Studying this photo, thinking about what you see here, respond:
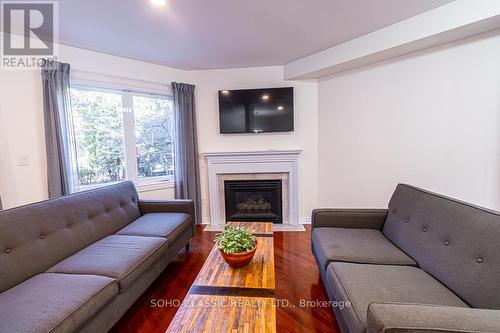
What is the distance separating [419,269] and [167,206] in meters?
2.45

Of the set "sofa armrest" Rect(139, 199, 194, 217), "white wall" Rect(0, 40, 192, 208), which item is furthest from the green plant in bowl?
"white wall" Rect(0, 40, 192, 208)

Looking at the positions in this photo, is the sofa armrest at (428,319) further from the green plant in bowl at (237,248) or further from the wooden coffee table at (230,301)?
the green plant in bowl at (237,248)

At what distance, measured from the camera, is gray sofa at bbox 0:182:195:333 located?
3.89ft

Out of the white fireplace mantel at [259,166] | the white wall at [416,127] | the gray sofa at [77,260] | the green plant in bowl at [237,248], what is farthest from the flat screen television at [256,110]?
the green plant in bowl at [237,248]

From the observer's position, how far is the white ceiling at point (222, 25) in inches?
77.5

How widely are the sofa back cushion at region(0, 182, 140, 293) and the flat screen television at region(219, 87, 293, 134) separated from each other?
75.1 inches

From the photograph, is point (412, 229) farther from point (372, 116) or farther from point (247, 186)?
point (247, 186)

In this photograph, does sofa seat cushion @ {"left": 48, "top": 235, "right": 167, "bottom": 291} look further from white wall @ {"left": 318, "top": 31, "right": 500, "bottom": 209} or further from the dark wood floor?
white wall @ {"left": 318, "top": 31, "right": 500, "bottom": 209}

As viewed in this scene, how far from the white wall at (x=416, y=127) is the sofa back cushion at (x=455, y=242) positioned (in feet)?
2.53

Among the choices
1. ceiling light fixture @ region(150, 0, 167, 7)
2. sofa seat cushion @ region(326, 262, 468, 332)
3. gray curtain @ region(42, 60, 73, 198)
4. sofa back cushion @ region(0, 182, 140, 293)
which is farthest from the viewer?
→ gray curtain @ region(42, 60, 73, 198)

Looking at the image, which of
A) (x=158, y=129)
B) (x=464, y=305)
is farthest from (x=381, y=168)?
(x=158, y=129)

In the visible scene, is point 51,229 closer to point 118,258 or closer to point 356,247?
point 118,258

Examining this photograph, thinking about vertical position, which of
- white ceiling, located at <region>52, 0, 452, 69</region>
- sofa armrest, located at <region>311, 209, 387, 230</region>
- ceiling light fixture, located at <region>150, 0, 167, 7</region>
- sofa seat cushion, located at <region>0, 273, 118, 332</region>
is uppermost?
white ceiling, located at <region>52, 0, 452, 69</region>

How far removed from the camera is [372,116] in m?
2.95
